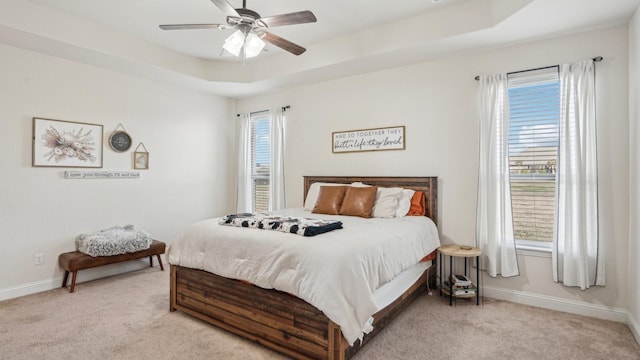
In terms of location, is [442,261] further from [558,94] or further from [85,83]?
[85,83]

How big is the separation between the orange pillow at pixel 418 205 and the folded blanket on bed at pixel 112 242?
125 inches

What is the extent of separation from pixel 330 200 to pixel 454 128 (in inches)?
62.5

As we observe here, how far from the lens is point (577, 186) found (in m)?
2.93

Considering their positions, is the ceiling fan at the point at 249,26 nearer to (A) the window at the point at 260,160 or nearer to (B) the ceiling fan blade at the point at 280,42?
(B) the ceiling fan blade at the point at 280,42

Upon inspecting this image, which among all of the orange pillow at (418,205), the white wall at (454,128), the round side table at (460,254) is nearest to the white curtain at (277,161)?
the white wall at (454,128)

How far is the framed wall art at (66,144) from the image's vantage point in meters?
3.55

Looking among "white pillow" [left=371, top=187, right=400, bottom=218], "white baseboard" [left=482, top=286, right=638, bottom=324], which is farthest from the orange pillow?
"white baseboard" [left=482, top=286, right=638, bottom=324]

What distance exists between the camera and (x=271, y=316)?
2.25 metres

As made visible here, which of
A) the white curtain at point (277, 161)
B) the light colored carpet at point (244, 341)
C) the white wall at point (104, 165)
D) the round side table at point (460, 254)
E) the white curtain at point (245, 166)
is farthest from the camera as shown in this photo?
the white curtain at point (245, 166)

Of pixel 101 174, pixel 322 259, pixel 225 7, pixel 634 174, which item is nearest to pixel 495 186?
pixel 634 174

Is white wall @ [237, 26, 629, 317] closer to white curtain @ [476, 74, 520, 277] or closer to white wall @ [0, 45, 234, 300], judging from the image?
white curtain @ [476, 74, 520, 277]

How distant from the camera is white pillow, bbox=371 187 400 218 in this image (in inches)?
137

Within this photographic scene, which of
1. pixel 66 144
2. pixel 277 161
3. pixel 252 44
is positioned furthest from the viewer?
pixel 277 161

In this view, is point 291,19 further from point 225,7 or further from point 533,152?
point 533,152
